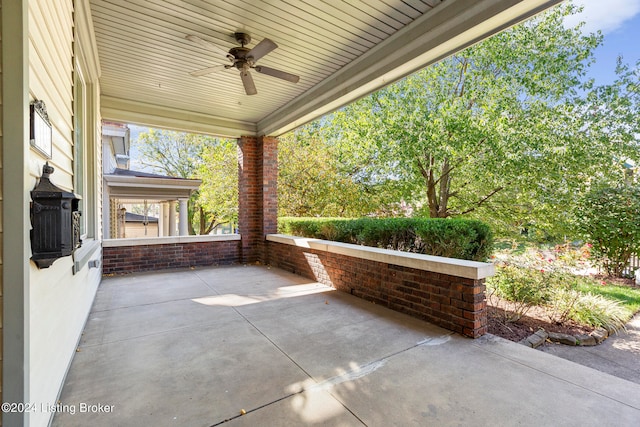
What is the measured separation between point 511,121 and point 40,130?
8.54 meters

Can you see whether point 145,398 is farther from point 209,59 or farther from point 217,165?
point 217,165

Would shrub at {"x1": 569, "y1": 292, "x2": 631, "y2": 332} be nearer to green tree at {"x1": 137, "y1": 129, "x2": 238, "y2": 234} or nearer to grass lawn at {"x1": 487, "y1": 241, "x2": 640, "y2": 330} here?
grass lawn at {"x1": 487, "y1": 241, "x2": 640, "y2": 330}

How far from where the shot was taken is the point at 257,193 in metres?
7.19

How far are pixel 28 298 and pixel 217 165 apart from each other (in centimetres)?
1221

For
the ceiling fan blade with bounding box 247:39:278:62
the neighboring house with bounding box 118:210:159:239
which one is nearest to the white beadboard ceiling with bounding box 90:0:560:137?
the ceiling fan blade with bounding box 247:39:278:62

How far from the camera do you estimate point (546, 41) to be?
748cm

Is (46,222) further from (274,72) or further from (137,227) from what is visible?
(137,227)

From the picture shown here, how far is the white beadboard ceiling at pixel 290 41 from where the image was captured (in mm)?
3062

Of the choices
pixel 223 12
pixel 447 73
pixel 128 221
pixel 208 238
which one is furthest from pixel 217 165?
pixel 128 221

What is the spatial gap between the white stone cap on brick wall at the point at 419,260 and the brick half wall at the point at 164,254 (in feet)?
7.94

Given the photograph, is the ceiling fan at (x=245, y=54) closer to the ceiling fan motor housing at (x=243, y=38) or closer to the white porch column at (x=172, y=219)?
the ceiling fan motor housing at (x=243, y=38)

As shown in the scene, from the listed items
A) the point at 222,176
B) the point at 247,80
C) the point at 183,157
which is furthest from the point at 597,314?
the point at 183,157

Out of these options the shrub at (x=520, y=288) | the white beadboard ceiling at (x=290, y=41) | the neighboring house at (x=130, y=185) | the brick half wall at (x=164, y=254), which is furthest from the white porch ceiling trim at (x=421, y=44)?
the neighboring house at (x=130, y=185)

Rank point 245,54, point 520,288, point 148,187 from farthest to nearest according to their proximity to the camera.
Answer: point 148,187 < point 520,288 < point 245,54
